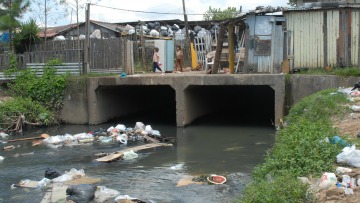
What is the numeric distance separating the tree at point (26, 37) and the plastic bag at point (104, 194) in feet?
46.9

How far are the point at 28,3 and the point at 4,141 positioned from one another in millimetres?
10571

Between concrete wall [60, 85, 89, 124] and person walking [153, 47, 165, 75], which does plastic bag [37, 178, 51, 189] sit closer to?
concrete wall [60, 85, 89, 124]

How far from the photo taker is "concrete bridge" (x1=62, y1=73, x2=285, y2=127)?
54.6 feet

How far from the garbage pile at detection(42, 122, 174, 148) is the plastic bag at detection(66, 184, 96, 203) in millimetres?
6009

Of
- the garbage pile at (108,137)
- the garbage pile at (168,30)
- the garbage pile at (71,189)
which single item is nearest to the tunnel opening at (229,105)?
the garbage pile at (108,137)

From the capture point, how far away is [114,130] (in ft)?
52.6

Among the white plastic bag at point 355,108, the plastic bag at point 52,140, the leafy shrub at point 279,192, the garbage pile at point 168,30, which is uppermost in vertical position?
the garbage pile at point 168,30

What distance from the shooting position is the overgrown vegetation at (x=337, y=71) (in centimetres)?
1555

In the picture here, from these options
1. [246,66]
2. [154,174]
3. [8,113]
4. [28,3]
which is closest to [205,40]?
[246,66]

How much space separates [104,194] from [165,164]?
3057 millimetres

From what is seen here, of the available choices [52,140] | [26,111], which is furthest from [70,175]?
[26,111]

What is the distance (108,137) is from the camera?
15523 mm

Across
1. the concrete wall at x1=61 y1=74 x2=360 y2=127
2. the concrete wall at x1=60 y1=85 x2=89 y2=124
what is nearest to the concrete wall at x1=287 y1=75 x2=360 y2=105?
the concrete wall at x1=61 y1=74 x2=360 y2=127

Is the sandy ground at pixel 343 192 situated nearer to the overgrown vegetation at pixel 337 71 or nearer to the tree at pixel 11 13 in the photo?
the overgrown vegetation at pixel 337 71
